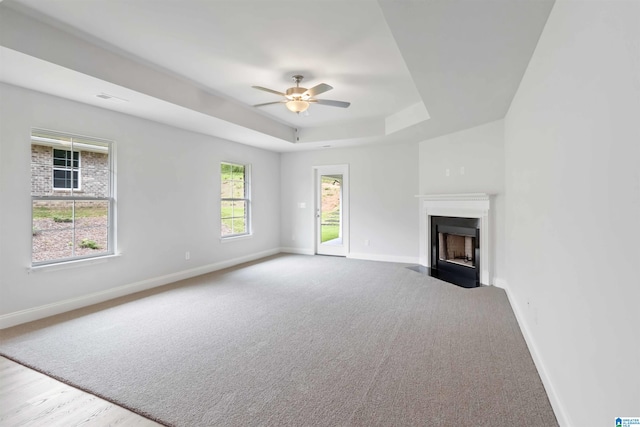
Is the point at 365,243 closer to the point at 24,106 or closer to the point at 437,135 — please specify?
the point at 437,135

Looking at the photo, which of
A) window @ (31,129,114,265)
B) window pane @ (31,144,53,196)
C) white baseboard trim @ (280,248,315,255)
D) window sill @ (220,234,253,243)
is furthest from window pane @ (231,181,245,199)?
window pane @ (31,144,53,196)

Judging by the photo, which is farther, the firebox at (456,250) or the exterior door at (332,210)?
the exterior door at (332,210)

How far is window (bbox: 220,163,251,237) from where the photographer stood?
5.99m

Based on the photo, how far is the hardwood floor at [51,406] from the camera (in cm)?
177

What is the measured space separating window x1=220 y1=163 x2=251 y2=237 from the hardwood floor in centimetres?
384

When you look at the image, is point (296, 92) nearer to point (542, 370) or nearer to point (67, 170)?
point (67, 170)

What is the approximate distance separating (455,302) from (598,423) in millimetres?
2582

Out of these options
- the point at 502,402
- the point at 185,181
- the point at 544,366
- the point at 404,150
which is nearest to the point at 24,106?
the point at 185,181

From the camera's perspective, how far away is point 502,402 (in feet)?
6.19

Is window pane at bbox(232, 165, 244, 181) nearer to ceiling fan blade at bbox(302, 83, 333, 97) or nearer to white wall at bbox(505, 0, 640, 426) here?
ceiling fan blade at bbox(302, 83, 333, 97)

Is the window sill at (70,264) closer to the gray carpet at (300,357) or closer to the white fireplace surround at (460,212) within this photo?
the gray carpet at (300,357)

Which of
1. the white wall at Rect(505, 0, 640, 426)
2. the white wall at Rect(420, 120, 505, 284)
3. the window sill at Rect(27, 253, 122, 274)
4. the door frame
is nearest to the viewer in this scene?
the white wall at Rect(505, 0, 640, 426)

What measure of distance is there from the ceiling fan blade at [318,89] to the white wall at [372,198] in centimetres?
321

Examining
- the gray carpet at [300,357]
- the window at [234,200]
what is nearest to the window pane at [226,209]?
the window at [234,200]
